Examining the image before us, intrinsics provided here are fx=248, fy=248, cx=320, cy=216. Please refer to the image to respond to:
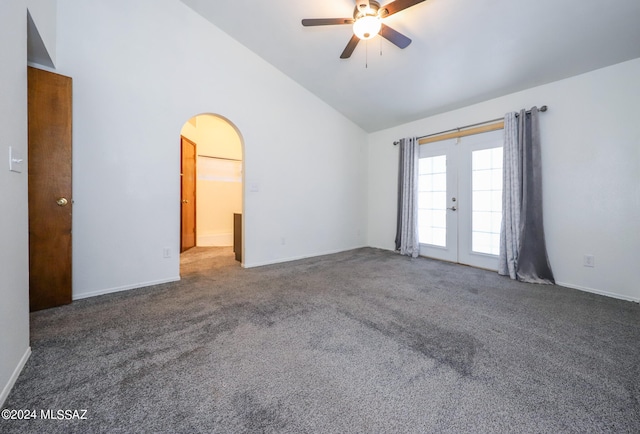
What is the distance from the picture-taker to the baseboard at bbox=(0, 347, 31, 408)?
1.16 metres

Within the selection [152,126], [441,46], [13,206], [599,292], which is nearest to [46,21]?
[152,126]

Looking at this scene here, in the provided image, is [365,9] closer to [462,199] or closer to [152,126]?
[152,126]

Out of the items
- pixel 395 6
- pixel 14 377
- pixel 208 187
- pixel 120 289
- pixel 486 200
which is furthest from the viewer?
pixel 208 187

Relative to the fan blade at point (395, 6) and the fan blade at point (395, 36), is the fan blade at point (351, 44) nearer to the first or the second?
the fan blade at point (395, 36)

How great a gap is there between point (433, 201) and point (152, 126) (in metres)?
4.17

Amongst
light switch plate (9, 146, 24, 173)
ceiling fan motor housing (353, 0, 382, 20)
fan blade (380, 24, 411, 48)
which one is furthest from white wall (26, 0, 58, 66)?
fan blade (380, 24, 411, 48)

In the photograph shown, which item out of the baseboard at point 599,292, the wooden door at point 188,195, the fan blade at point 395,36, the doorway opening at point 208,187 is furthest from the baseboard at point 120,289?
the baseboard at point 599,292

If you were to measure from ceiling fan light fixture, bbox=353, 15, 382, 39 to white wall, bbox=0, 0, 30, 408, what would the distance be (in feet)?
7.33

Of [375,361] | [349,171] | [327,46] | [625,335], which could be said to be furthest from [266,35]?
[625,335]

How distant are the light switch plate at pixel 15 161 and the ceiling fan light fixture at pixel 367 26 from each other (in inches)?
99.1

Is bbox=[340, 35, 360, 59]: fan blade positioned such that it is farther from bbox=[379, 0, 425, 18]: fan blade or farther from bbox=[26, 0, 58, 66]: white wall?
bbox=[26, 0, 58, 66]: white wall

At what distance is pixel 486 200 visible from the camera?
3.59 m

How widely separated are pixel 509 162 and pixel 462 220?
3.36ft

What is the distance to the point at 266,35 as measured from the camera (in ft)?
10.8
